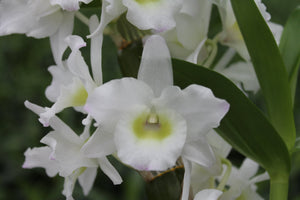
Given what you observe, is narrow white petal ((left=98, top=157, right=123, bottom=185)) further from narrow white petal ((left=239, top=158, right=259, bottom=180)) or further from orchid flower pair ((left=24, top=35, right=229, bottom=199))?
narrow white petal ((left=239, top=158, right=259, bottom=180))

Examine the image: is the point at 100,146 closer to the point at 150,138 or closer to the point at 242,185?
the point at 150,138

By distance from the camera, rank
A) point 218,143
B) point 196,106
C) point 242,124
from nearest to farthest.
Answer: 1. point 196,106
2. point 242,124
3. point 218,143

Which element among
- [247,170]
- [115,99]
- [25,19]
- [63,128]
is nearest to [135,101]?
[115,99]

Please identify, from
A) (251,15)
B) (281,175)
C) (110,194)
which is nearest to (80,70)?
(251,15)

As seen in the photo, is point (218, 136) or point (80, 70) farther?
point (218, 136)

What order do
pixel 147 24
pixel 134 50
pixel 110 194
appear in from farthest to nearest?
pixel 110 194 → pixel 134 50 → pixel 147 24

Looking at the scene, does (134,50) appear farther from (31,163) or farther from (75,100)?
(31,163)

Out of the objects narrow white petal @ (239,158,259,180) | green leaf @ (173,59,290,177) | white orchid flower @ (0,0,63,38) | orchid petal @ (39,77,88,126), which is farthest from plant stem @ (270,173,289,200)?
white orchid flower @ (0,0,63,38)
